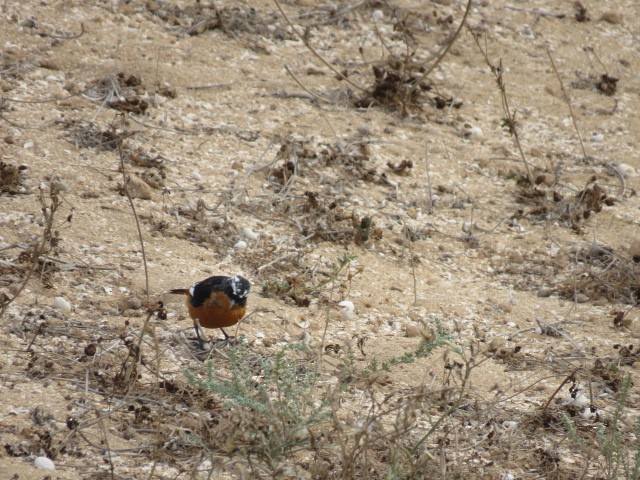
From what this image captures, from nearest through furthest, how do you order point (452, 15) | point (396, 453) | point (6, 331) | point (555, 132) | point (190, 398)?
1. point (396, 453)
2. point (190, 398)
3. point (6, 331)
4. point (555, 132)
5. point (452, 15)

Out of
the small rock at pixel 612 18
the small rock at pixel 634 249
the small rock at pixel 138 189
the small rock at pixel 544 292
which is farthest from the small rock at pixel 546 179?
the small rock at pixel 612 18

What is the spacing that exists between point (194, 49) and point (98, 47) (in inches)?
36.3

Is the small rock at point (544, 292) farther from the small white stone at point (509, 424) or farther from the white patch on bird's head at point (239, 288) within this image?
the white patch on bird's head at point (239, 288)

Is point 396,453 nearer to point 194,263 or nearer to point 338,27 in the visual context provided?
point 194,263

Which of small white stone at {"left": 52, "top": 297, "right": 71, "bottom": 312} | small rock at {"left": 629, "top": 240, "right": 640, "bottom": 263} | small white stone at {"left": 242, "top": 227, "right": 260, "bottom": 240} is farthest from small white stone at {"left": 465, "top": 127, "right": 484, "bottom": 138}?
small white stone at {"left": 52, "top": 297, "right": 71, "bottom": 312}

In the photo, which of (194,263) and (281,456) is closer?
(281,456)

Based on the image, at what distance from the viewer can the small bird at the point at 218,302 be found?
5.23m

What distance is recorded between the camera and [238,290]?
5.40 m

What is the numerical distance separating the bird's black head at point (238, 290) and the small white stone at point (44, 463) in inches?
66.4

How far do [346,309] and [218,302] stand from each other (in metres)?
1.12

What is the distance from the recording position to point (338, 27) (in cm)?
Answer: 987

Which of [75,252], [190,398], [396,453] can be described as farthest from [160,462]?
[75,252]

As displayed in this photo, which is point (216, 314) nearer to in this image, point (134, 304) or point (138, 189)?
point (134, 304)

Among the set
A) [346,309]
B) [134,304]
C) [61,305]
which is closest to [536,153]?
[346,309]
